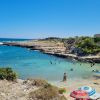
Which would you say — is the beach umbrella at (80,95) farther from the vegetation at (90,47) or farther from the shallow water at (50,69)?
the vegetation at (90,47)

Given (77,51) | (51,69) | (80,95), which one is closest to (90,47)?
(77,51)

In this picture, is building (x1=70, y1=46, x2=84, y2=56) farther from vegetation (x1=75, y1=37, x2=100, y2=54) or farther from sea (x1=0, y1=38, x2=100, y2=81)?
sea (x1=0, y1=38, x2=100, y2=81)

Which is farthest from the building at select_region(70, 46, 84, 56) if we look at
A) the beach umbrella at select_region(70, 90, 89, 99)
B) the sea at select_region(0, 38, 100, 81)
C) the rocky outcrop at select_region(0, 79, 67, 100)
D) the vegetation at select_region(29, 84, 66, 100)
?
the vegetation at select_region(29, 84, 66, 100)

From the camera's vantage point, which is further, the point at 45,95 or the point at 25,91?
the point at 25,91

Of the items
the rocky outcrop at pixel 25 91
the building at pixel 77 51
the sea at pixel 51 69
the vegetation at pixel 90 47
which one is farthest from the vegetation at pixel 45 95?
the building at pixel 77 51

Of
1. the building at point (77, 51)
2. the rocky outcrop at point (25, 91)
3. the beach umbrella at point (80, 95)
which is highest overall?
the rocky outcrop at point (25, 91)

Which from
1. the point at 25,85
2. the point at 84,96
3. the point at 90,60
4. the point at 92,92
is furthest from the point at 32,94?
the point at 90,60

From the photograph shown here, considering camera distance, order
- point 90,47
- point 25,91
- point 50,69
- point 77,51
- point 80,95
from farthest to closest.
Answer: point 77,51 → point 90,47 → point 50,69 → point 80,95 → point 25,91

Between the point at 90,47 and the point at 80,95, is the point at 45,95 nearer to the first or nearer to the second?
the point at 80,95

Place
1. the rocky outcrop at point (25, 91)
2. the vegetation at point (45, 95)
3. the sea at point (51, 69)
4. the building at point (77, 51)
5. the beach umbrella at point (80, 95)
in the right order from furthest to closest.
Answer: the building at point (77, 51) < the sea at point (51, 69) < the beach umbrella at point (80, 95) < the rocky outcrop at point (25, 91) < the vegetation at point (45, 95)

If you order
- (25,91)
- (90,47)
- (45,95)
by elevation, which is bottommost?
(90,47)

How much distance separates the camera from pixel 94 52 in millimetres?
83125

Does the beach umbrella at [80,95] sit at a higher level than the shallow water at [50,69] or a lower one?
higher

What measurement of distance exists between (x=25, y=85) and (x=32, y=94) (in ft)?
12.8
